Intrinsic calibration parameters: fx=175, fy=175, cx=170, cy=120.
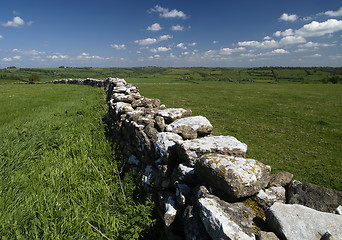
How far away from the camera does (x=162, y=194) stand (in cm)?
394

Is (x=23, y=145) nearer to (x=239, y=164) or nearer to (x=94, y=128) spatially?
(x=94, y=128)

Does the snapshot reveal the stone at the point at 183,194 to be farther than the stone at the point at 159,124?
No

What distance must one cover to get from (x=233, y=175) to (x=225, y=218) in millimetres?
623

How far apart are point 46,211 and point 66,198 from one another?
51 centimetres

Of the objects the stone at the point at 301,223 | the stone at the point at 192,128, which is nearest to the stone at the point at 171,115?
the stone at the point at 192,128

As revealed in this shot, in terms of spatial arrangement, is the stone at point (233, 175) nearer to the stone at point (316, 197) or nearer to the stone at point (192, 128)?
the stone at point (316, 197)

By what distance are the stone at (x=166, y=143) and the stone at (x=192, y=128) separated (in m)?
0.24

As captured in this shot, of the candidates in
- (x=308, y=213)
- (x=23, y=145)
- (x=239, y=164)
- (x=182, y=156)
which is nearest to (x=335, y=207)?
(x=308, y=213)

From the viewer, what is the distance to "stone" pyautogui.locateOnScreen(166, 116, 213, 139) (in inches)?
183

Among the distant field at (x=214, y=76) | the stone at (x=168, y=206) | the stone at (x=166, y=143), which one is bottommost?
the stone at (x=168, y=206)

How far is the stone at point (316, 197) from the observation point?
8.92 feet

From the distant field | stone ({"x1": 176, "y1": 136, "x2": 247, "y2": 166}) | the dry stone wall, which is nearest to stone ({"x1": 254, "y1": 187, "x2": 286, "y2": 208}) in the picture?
the dry stone wall

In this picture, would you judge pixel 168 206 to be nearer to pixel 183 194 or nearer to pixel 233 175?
pixel 183 194

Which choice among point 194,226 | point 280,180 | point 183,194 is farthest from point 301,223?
point 183,194
